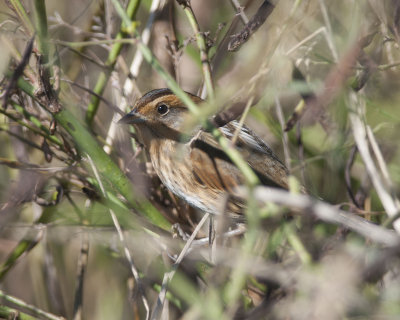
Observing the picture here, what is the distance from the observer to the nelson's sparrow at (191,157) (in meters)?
2.52

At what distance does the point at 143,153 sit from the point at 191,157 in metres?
0.30

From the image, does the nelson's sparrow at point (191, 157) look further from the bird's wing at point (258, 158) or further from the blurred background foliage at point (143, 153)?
the blurred background foliage at point (143, 153)

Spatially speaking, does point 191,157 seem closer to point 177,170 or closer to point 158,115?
point 177,170

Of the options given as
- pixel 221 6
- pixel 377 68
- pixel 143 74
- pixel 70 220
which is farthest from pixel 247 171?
pixel 221 6

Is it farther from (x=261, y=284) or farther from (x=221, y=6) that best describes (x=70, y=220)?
(x=221, y=6)

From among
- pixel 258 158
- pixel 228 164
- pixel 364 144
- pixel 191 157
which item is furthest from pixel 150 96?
pixel 364 144

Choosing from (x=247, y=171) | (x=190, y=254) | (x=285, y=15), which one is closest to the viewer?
(x=247, y=171)

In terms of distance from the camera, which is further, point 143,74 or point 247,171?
point 143,74

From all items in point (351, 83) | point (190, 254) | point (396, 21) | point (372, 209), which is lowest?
point (372, 209)

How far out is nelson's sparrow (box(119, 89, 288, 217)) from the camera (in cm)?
252

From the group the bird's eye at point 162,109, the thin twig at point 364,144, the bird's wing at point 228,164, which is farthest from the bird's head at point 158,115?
the thin twig at point 364,144

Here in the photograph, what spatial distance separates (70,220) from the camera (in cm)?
253

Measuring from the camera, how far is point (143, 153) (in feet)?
9.07

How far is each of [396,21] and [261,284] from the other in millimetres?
1258
